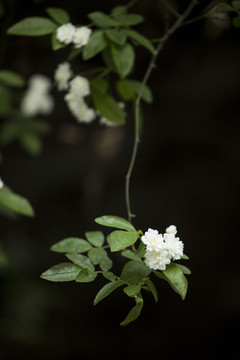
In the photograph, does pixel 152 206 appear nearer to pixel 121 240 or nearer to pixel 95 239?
pixel 95 239

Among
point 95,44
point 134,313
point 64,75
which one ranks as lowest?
point 134,313

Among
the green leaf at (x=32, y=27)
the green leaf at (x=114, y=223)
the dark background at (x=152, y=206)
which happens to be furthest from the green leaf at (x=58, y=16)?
the dark background at (x=152, y=206)

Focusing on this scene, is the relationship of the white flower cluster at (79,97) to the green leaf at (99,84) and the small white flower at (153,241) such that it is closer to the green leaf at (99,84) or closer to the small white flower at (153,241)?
the green leaf at (99,84)

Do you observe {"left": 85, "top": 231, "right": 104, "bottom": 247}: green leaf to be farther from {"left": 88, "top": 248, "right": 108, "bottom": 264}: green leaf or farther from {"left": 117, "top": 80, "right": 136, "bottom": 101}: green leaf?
{"left": 117, "top": 80, "right": 136, "bottom": 101}: green leaf

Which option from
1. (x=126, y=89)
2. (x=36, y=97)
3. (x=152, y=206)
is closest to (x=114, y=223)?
(x=126, y=89)

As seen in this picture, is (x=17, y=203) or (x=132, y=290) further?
(x=17, y=203)

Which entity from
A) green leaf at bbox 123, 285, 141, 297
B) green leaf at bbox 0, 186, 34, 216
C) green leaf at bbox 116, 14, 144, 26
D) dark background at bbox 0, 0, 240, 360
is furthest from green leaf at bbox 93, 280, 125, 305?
dark background at bbox 0, 0, 240, 360
